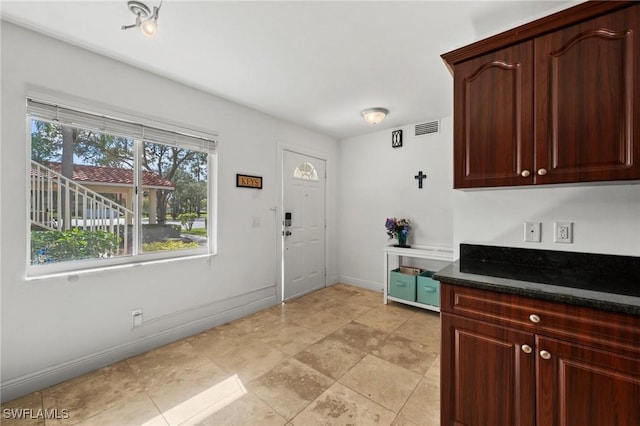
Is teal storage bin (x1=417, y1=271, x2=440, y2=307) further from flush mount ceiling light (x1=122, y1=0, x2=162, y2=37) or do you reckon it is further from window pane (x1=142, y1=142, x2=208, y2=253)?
flush mount ceiling light (x1=122, y1=0, x2=162, y2=37)

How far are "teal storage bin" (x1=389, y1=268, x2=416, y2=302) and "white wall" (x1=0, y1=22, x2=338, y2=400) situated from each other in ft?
5.16

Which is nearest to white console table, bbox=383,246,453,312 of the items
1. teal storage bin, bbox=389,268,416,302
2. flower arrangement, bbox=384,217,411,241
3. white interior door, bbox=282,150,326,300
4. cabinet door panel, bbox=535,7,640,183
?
teal storage bin, bbox=389,268,416,302

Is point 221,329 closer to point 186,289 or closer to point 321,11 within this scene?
point 186,289

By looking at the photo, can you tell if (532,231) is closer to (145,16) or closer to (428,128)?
(428,128)

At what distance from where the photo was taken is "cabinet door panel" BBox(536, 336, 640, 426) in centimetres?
101

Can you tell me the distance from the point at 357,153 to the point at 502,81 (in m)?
2.83

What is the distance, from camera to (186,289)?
102 inches

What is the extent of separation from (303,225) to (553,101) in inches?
120

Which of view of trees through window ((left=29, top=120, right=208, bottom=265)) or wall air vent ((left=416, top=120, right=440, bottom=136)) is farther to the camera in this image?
wall air vent ((left=416, top=120, right=440, bottom=136))

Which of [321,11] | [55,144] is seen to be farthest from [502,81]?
[55,144]

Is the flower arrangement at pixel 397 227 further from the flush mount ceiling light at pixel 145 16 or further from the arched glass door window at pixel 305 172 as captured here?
the flush mount ceiling light at pixel 145 16

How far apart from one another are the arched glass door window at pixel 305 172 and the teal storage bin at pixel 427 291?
211 cm

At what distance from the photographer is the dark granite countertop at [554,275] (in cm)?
108

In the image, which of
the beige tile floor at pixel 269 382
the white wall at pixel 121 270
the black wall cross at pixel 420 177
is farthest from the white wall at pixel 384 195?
the white wall at pixel 121 270
